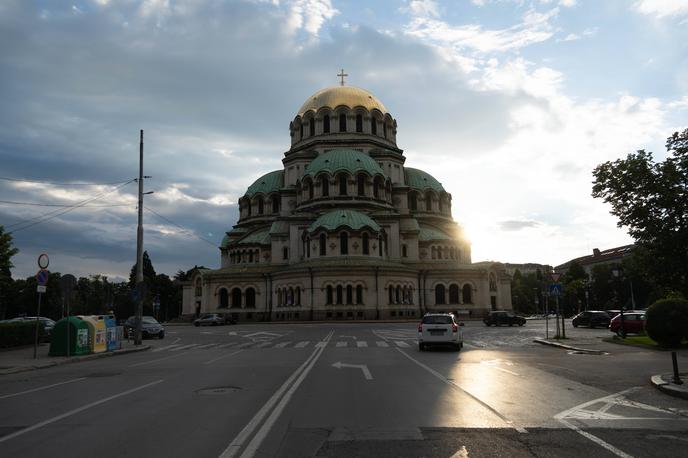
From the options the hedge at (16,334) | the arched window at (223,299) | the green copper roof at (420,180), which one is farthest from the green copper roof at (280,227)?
the hedge at (16,334)

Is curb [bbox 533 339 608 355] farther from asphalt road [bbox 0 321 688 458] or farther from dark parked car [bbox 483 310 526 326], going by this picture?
dark parked car [bbox 483 310 526 326]

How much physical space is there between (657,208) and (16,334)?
29769mm

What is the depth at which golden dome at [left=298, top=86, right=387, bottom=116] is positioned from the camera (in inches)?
2790

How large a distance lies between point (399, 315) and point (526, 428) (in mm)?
50062

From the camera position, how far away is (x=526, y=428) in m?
7.58

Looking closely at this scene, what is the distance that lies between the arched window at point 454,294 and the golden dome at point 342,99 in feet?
85.6

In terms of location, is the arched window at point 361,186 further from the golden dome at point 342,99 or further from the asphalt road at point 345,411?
the asphalt road at point 345,411

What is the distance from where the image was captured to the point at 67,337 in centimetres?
2075

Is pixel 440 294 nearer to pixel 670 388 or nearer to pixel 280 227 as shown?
pixel 280 227

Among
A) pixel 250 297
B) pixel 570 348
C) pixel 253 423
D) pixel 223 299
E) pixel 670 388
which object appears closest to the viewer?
pixel 253 423

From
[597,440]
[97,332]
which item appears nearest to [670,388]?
[597,440]

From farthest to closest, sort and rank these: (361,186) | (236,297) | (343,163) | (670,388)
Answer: (361,186), (236,297), (343,163), (670,388)

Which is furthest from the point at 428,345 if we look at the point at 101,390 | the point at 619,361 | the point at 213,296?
the point at 213,296

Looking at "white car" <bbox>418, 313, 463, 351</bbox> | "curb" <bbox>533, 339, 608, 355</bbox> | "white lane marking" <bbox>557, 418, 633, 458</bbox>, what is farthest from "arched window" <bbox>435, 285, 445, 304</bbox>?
"white lane marking" <bbox>557, 418, 633, 458</bbox>
